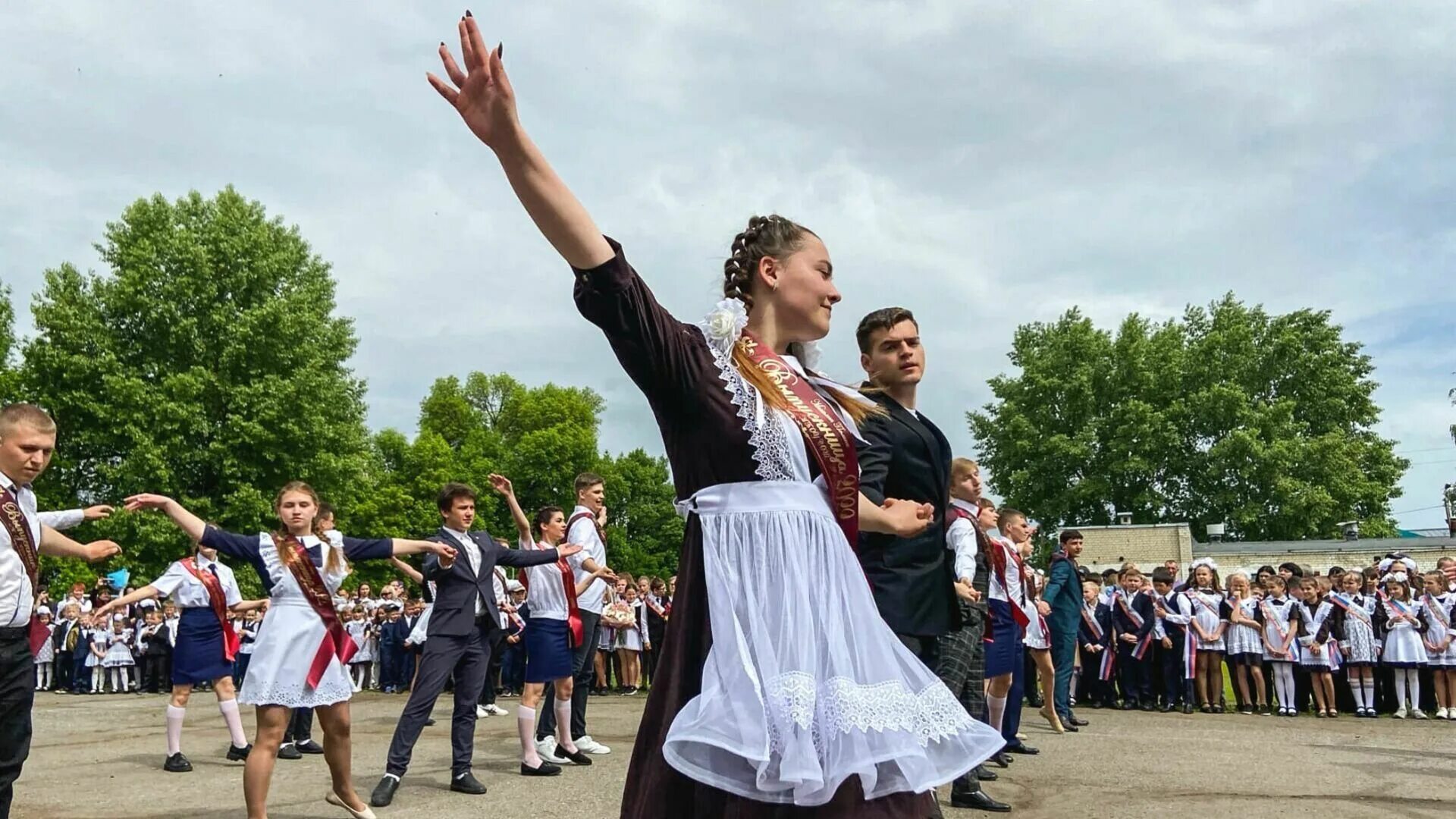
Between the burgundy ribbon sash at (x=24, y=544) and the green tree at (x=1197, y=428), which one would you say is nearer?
the burgundy ribbon sash at (x=24, y=544)

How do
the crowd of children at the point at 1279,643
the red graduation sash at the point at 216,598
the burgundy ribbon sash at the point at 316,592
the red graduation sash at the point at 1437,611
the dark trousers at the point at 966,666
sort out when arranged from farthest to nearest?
the crowd of children at the point at 1279,643
the red graduation sash at the point at 1437,611
the red graduation sash at the point at 216,598
the burgundy ribbon sash at the point at 316,592
the dark trousers at the point at 966,666

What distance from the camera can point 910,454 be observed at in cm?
431

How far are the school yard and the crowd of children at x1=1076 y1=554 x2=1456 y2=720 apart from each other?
163cm

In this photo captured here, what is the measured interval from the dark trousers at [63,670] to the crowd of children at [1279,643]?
2134 cm

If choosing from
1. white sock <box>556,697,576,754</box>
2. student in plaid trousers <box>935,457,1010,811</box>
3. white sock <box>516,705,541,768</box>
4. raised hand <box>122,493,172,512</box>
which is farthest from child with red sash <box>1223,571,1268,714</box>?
raised hand <box>122,493,172,512</box>

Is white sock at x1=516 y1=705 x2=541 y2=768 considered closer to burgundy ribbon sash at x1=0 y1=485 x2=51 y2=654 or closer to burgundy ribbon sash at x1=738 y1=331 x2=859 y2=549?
burgundy ribbon sash at x1=0 y1=485 x2=51 y2=654

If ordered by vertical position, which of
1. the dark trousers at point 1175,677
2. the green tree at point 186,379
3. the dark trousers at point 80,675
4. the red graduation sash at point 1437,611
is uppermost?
the green tree at point 186,379

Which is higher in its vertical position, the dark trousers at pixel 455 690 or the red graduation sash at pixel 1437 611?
the red graduation sash at pixel 1437 611

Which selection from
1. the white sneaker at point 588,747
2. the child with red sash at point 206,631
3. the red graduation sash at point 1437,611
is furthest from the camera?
the red graduation sash at point 1437,611

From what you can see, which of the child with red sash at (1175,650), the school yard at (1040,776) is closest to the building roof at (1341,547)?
the child with red sash at (1175,650)

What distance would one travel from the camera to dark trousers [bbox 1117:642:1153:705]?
15.3m

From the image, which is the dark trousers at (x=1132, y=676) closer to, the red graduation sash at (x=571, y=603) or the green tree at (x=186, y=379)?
the red graduation sash at (x=571, y=603)

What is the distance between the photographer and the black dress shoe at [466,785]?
7.33 m

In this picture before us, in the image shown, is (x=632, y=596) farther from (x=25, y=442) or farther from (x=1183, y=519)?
(x=1183, y=519)
